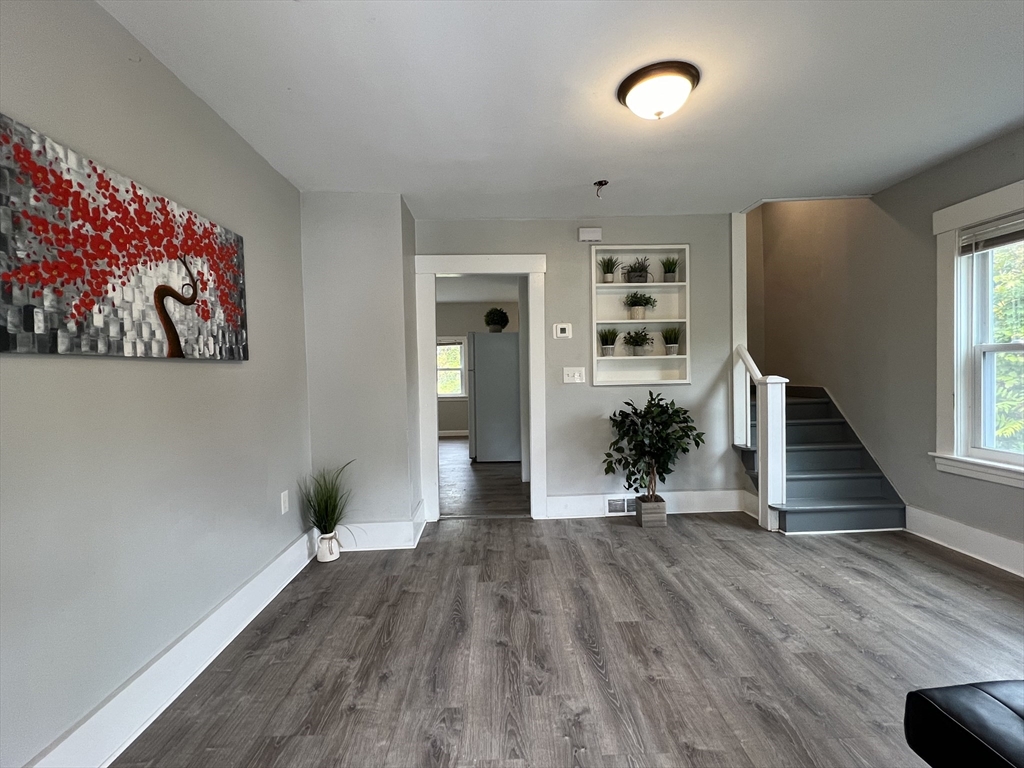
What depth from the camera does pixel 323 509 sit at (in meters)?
2.88

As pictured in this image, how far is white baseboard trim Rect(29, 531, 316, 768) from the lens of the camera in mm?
1297

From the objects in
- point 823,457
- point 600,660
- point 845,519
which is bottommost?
point 600,660

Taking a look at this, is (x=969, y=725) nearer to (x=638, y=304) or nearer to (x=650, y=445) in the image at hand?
(x=650, y=445)

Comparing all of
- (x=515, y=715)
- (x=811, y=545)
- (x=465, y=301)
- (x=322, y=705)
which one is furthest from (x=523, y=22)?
(x=465, y=301)

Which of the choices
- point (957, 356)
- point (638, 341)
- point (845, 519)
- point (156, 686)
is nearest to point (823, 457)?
point (845, 519)

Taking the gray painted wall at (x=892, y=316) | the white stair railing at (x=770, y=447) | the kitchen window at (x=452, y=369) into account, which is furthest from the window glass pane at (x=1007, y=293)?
the kitchen window at (x=452, y=369)

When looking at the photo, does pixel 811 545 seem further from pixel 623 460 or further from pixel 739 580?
pixel 623 460

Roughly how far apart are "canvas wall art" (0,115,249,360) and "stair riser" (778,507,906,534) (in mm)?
3716

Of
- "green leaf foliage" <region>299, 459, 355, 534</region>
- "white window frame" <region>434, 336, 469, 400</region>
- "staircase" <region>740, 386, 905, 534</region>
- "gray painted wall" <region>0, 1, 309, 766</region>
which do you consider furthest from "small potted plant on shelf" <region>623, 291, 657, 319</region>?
"white window frame" <region>434, 336, 469, 400</region>

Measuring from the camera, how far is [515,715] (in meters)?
1.57

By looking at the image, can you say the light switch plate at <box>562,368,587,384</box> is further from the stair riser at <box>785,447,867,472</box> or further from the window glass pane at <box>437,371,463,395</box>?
the window glass pane at <box>437,371,463,395</box>

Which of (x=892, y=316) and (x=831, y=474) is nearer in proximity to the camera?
(x=892, y=316)

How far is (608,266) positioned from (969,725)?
3.25m

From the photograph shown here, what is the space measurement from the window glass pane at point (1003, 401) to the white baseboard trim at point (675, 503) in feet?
5.02
